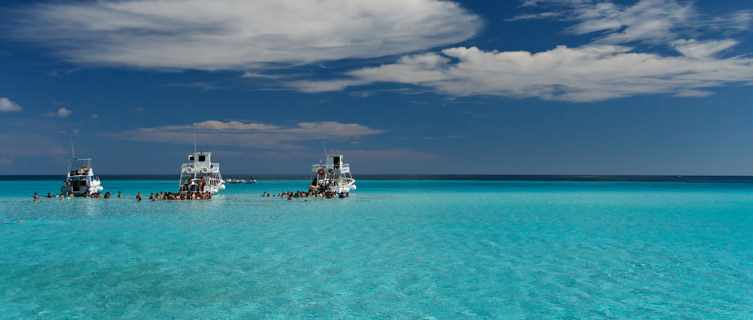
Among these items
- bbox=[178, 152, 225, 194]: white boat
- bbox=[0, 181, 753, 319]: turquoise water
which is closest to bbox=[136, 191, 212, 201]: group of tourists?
bbox=[178, 152, 225, 194]: white boat

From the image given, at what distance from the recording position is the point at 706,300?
48.8ft

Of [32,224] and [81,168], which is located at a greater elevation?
[81,168]

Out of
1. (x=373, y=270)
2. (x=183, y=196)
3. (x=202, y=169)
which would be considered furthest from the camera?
(x=202, y=169)

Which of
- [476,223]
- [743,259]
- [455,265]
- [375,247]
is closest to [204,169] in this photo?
[476,223]

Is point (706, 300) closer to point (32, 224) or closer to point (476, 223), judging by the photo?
point (476, 223)

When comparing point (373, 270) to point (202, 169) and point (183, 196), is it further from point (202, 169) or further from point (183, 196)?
point (202, 169)

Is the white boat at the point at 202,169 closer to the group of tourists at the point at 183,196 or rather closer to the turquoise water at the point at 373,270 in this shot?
the group of tourists at the point at 183,196

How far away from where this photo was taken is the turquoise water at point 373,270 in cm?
1393

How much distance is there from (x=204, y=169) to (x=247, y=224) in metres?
41.7

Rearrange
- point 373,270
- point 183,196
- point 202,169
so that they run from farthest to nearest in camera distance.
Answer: point 202,169 < point 183,196 < point 373,270

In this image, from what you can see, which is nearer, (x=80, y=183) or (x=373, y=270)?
(x=373, y=270)

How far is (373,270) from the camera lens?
18531 mm

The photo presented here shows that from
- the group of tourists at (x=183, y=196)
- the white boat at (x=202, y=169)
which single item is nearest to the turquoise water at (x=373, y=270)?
the group of tourists at (x=183, y=196)

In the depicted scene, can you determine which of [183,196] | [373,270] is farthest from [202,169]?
[373,270]
